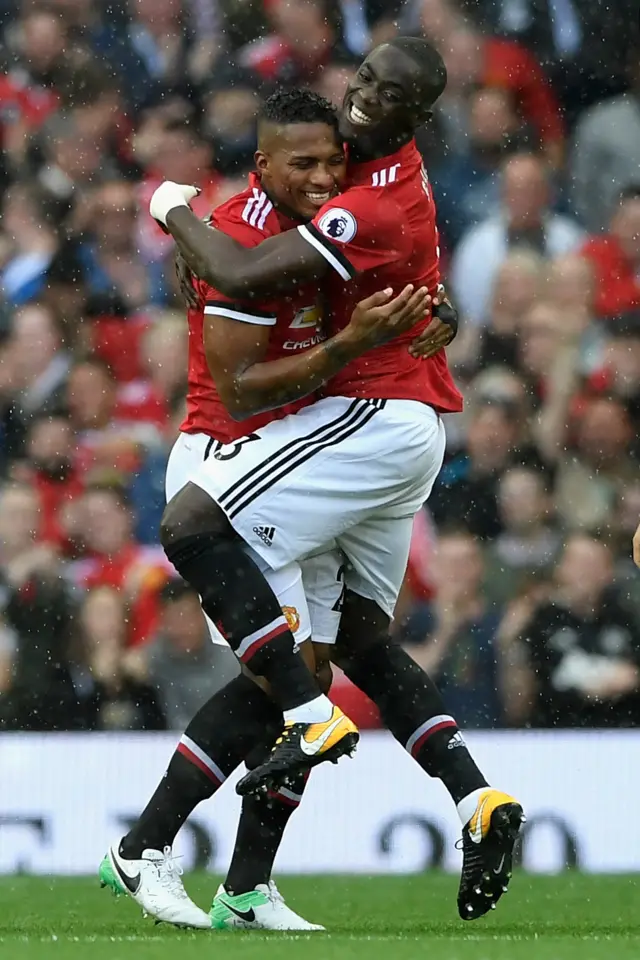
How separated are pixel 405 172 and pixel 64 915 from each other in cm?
239

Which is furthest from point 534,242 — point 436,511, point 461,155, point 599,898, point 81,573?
point 599,898

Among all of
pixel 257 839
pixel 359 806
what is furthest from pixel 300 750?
pixel 359 806

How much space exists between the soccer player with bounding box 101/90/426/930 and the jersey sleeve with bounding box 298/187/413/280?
10 centimetres

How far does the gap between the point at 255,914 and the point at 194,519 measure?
1108 millimetres

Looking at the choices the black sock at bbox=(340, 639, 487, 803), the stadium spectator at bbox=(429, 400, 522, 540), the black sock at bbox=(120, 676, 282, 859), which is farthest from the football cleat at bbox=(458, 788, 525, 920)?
the stadium spectator at bbox=(429, 400, 522, 540)

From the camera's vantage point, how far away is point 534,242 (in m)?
8.32

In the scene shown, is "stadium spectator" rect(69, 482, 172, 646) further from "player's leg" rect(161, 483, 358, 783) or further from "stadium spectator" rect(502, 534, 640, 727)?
"player's leg" rect(161, 483, 358, 783)

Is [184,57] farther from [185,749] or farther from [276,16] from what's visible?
[185,749]

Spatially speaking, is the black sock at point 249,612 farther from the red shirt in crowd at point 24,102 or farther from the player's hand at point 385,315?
the red shirt in crowd at point 24,102

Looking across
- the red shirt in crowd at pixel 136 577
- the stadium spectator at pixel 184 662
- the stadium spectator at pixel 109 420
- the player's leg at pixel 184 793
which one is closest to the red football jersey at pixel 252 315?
the player's leg at pixel 184 793

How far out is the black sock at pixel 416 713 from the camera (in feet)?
16.4

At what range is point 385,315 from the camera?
4.66 meters

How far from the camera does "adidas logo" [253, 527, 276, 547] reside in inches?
189

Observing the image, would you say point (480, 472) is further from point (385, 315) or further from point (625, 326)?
point (385, 315)
